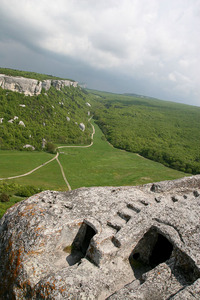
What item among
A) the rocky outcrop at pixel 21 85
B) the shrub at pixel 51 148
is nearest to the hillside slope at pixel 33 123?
the rocky outcrop at pixel 21 85

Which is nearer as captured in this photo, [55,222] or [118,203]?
[55,222]

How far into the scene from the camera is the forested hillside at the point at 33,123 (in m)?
77.4

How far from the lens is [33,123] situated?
88938 mm

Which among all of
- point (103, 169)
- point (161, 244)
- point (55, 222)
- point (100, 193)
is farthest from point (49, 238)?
point (103, 169)

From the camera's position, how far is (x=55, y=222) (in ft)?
33.9

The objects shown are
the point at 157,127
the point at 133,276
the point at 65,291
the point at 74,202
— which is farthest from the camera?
the point at 157,127

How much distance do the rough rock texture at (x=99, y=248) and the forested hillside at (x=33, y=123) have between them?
68679 mm

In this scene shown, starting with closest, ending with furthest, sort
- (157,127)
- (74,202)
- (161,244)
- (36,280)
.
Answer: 1. (36,280)
2. (161,244)
3. (74,202)
4. (157,127)

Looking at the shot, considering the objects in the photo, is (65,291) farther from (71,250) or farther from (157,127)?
(157,127)

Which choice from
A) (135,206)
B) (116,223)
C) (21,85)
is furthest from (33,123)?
(116,223)

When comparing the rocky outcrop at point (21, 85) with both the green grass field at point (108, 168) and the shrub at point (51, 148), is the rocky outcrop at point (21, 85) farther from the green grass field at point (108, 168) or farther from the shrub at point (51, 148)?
the green grass field at point (108, 168)

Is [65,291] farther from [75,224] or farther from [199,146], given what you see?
[199,146]

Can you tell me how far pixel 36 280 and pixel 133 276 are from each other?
457 cm

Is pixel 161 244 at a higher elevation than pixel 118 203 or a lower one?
lower
